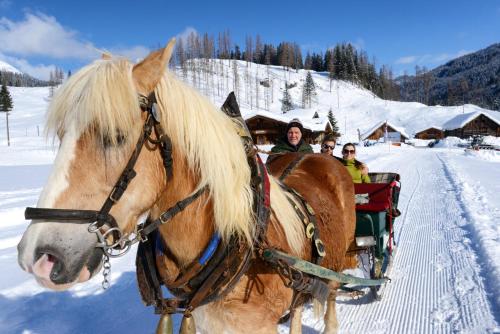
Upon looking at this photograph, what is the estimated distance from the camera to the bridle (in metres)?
1.33

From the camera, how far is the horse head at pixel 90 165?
1325 millimetres

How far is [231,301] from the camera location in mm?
1911

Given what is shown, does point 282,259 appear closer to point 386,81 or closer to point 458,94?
point 386,81

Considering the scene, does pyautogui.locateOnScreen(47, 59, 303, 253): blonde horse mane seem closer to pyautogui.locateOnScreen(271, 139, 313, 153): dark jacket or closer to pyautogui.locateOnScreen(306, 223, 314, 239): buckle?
pyautogui.locateOnScreen(306, 223, 314, 239): buckle

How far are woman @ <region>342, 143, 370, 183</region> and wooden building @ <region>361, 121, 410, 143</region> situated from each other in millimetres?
59794

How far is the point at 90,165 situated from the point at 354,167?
4614 mm

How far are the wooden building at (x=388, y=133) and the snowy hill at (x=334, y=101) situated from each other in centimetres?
283

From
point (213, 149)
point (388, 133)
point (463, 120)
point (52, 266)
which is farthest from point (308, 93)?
point (52, 266)

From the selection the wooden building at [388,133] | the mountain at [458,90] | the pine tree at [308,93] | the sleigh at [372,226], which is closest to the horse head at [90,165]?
the sleigh at [372,226]

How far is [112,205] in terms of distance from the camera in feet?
4.67

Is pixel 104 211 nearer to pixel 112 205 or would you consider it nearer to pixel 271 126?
pixel 112 205

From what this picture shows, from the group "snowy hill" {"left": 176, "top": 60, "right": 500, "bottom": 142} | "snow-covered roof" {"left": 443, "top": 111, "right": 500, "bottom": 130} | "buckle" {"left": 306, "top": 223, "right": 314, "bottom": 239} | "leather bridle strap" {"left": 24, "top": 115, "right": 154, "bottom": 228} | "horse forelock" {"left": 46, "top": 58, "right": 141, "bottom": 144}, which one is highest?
"snowy hill" {"left": 176, "top": 60, "right": 500, "bottom": 142}

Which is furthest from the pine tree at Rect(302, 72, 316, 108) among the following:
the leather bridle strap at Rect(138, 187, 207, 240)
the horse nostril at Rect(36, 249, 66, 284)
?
the horse nostril at Rect(36, 249, 66, 284)

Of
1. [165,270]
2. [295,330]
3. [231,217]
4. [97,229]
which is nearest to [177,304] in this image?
[165,270]
